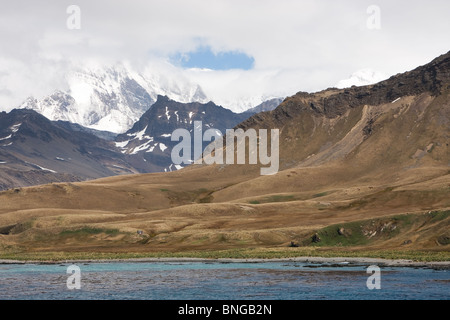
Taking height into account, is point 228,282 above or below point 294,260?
below

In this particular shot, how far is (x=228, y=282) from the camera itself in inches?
3076

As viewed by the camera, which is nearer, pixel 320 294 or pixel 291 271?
pixel 320 294

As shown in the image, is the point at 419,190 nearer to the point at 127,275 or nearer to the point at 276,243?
the point at 276,243

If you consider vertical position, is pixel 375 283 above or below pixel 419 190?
below

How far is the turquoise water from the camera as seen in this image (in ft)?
216

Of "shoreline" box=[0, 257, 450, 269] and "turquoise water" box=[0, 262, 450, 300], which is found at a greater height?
"shoreline" box=[0, 257, 450, 269]

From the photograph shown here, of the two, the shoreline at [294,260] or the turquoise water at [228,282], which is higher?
the shoreline at [294,260]

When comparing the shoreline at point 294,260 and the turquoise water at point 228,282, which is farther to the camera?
the shoreline at point 294,260

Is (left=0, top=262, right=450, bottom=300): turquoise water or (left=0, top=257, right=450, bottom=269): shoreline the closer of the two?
(left=0, top=262, right=450, bottom=300): turquoise water

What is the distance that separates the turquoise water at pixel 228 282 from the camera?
6588 centimetres

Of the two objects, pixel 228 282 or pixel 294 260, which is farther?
pixel 294 260

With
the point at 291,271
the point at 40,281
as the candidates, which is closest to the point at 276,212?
the point at 291,271
